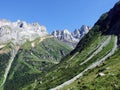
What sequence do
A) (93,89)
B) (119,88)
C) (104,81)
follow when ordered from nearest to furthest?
(119,88) → (93,89) → (104,81)

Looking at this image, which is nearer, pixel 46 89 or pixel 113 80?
pixel 113 80

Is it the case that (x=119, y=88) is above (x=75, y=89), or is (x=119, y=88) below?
below

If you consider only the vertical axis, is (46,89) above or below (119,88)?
above

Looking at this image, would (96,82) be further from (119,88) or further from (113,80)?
(119,88)

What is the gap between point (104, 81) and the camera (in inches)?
3524

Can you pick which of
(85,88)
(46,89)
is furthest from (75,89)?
(46,89)

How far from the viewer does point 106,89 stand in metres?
79.8

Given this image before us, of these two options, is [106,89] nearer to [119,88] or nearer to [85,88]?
[119,88]

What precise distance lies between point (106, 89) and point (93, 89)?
4.69m

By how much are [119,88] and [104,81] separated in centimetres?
1243

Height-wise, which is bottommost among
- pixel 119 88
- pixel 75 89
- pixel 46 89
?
pixel 119 88

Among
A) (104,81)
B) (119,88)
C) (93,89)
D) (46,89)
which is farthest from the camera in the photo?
(46,89)

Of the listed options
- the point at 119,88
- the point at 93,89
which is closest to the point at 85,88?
the point at 93,89

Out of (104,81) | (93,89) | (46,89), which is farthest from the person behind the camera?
(46,89)
